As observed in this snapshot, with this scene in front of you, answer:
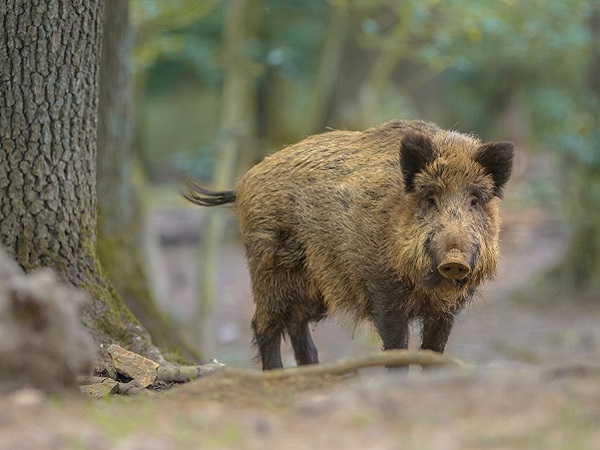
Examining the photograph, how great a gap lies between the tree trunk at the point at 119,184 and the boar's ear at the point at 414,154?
2.98m

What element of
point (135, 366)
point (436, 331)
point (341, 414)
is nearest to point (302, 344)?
point (436, 331)

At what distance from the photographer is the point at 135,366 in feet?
21.4

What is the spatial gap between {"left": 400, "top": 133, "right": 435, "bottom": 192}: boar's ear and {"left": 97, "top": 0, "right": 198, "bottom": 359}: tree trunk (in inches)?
117

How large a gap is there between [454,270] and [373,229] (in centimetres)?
87

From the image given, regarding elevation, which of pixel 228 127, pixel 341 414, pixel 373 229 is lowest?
pixel 341 414

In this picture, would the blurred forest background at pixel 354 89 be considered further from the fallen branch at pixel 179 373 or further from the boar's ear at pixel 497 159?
the fallen branch at pixel 179 373

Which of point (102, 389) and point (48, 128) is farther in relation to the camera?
point (48, 128)

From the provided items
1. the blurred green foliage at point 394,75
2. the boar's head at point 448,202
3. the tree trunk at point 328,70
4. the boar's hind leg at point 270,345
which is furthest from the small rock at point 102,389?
the tree trunk at point 328,70

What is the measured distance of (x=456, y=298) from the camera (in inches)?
259

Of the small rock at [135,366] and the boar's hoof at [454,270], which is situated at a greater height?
the boar's hoof at [454,270]

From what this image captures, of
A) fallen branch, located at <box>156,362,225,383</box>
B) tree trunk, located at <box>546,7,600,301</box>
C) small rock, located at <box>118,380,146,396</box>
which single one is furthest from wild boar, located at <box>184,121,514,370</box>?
tree trunk, located at <box>546,7,600,301</box>

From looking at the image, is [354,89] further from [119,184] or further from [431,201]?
[431,201]

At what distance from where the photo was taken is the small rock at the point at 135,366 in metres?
6.42

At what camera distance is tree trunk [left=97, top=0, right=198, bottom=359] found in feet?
28.9
